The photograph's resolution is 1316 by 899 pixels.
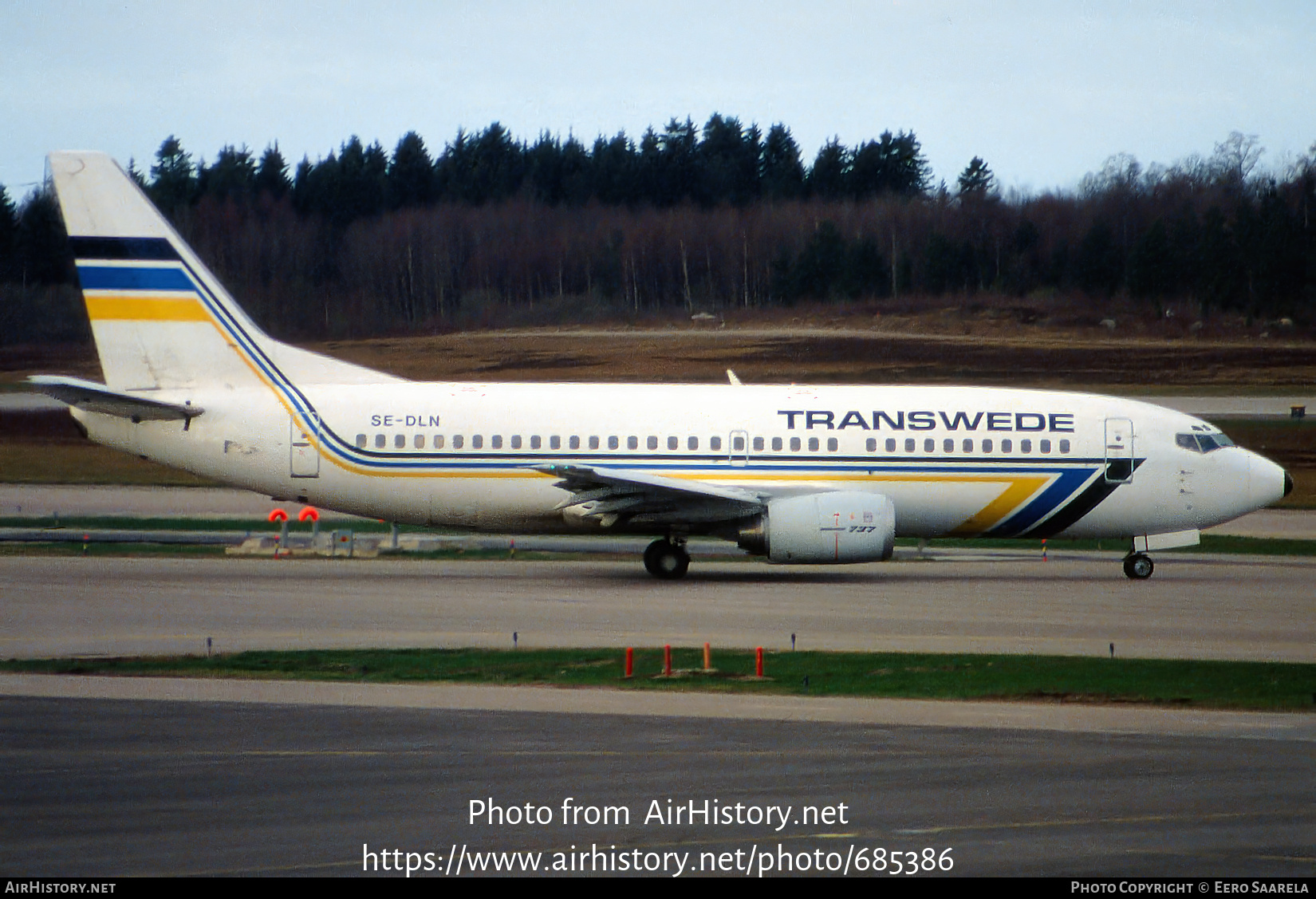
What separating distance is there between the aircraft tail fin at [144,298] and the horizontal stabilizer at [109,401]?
2.87 ft

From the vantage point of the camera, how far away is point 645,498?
91.7ft

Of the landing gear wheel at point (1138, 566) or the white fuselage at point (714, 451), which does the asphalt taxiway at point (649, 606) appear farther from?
the white fuselage at point (714, 451)

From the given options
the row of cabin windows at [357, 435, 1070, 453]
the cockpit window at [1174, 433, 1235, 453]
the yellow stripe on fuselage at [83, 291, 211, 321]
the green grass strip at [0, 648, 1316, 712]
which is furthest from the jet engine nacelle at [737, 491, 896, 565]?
the yellow stripe on fuselage at [83, 291, 211, 321]

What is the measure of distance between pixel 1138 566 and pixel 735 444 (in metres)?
9.10

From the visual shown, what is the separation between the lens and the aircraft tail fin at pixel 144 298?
28.7 metres

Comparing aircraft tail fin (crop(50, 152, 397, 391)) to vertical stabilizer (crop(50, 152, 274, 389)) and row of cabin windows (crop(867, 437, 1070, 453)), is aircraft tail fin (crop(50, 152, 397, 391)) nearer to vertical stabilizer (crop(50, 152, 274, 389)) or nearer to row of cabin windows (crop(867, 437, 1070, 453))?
vertical stabilizer (crop(50, 152, 274, 389))

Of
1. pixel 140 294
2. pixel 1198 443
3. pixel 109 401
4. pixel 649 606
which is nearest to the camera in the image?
pixel 649 606

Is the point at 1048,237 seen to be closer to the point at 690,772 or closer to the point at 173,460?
the point at 173,460

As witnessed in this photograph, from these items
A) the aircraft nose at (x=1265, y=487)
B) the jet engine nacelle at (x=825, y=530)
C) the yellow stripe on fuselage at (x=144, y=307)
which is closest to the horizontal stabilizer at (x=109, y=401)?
the yellow stripe on fuselage at (x=144, y=307)

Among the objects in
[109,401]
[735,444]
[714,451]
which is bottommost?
[714,451]

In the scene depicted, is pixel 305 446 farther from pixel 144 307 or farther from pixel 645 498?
pixel 645 498

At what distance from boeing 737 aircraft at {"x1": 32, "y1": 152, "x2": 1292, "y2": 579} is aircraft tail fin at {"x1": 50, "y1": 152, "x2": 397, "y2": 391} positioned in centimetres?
4

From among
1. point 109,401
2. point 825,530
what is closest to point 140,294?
point 109,401

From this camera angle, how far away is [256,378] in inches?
1156
